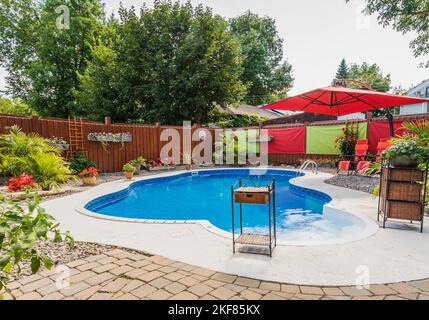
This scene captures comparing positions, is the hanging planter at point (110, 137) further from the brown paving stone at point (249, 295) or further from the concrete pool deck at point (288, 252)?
the brown paving stone at point (249, 295)

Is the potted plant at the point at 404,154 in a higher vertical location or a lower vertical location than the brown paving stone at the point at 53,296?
higher

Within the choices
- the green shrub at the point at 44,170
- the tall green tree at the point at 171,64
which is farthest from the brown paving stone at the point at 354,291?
the tall green tree at the point at 171,64

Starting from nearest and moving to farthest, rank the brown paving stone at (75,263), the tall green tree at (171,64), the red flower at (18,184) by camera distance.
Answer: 1. the brown paving stone at (75,263)
2. the red flower at (18,184)
3. the tall green tree at (171,64)

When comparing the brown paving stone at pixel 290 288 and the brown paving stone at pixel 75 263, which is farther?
the brown paving stone at pixel 75 263

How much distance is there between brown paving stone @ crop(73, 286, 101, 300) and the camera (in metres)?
1.86

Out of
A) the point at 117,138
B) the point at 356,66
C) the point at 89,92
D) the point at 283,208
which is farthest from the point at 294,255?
the point at 356,66

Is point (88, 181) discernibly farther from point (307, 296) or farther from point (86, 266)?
point (307, 296)

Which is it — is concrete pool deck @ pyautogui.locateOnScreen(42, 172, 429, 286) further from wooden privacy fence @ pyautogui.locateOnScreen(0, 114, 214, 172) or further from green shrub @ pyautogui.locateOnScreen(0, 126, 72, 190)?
wooden privacy fence @ pyautogui.locateOnScreen(0, 114, 214, 172)

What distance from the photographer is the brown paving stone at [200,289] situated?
6.26 feet

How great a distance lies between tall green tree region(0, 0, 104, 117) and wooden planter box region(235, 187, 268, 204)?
17851mm

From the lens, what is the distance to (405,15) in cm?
992

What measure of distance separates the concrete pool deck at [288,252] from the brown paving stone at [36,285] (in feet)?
2.82

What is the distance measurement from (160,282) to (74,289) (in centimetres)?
65

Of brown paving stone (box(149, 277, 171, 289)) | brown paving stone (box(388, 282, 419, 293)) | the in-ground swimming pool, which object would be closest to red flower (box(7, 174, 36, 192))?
the in-ground swimming pool
